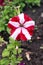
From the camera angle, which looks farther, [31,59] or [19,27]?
[31,59]

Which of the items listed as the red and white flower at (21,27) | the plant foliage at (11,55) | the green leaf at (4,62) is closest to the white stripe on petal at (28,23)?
the red and white flower at (21,27)

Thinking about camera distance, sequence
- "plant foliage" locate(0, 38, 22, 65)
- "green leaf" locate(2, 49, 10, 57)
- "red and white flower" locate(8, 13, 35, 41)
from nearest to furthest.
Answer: "red and white flower" locate(8, 13, 35, 41) → "plant foliage" locate(0, 38, 22, 65) → "green leaf" locate(2, 49, 10, 57)

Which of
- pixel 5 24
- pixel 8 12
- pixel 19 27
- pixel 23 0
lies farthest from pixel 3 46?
pixel 23 0

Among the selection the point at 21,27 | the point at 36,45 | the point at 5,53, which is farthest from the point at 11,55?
the point at 21,27

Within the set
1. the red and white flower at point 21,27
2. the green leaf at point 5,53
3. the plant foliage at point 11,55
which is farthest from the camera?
the green leaf at point 5,53

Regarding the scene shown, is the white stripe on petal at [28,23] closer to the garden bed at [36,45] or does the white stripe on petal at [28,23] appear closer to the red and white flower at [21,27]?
the red and white flower at [21,27]

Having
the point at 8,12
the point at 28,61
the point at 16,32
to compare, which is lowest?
the point at 28,61

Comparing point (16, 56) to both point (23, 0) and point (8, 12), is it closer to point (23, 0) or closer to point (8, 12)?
point (8, 12)

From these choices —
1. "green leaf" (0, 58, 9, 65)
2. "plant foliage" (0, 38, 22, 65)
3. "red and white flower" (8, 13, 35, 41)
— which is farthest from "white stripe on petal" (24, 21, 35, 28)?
"green leaf" (0, 58, 9, 65)

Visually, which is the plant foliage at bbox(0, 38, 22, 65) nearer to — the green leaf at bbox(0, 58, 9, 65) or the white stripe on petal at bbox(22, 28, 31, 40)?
the green leaf at bbox(0, 58, 9, 65)
